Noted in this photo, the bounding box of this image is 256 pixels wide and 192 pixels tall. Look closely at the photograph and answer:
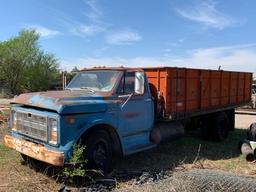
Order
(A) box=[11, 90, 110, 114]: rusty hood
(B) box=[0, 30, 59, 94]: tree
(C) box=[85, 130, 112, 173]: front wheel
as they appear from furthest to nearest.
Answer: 1. (B) box=[0, 30, 59, 94]: tree
2. (C) box=[85, 130, 112, 173]: front wheel
3. (A) box=[11, 90, 110, 114]: rusty hood

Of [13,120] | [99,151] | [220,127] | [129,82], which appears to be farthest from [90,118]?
[220,127]

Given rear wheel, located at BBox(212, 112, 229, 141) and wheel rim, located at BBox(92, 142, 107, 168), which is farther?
rear wheel, located at BBox(212, 112, 229, 141)

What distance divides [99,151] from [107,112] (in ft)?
2.53

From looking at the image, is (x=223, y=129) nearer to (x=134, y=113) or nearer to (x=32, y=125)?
(x=134, y=113)

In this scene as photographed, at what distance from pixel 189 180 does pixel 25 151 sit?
331 cm

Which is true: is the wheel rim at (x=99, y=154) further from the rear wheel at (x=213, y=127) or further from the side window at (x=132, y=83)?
the rear wheel at (x=213, y=127)

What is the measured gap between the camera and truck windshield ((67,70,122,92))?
7883mm

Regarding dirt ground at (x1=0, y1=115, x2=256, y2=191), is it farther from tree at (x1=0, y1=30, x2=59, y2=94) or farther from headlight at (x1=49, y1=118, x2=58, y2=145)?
tree at (x1=0, y1=30, x2=59, y2=94)

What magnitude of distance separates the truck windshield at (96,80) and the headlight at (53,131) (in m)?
1.58

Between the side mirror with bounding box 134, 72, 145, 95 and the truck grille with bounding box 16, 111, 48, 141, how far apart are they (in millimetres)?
2287

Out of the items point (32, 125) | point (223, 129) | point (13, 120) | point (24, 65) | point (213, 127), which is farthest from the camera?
point (24, 65)

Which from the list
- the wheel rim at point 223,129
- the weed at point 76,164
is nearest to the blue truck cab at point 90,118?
the weed at point 76,164

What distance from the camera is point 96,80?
8141mm

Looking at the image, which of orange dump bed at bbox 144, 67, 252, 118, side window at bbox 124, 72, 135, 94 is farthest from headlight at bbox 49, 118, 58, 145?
orange dump bed at bbox 144, 67, 252, 118
